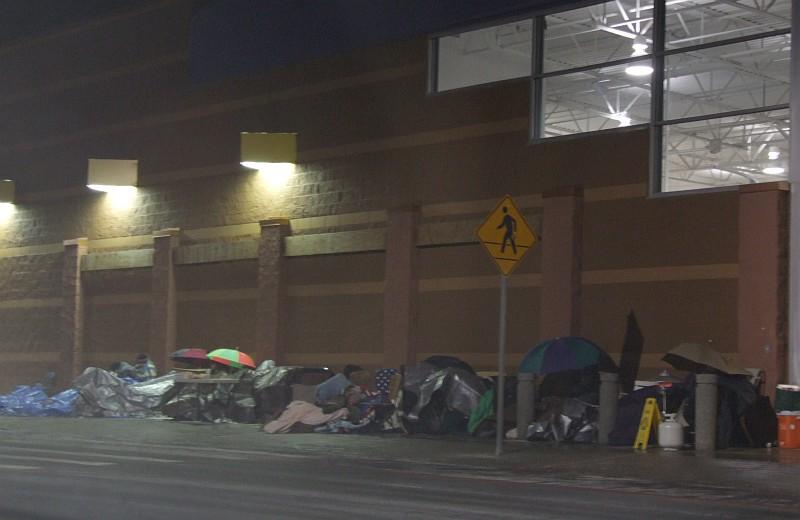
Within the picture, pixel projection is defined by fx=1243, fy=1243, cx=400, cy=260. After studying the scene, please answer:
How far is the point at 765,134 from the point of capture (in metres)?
21.6

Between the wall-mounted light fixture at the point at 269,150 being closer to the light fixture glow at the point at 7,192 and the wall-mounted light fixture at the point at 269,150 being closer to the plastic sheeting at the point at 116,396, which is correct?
the plastic sheeting at the point at 116,396

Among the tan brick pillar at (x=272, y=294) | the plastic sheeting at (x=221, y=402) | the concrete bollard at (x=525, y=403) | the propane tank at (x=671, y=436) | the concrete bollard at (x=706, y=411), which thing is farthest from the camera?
the tan brick pillar at (x=272, y=294)

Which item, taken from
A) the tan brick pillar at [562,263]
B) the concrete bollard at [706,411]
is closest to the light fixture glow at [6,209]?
the tan brick pillar at [562,263]

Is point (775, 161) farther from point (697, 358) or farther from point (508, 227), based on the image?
point (508, 227)

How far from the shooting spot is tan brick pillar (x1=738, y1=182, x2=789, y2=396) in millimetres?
20547

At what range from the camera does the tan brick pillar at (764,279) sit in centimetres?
2055

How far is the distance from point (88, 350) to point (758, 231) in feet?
66.0

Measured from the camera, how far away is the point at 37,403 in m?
30.2

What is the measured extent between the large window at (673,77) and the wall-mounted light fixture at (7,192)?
18.1 metres

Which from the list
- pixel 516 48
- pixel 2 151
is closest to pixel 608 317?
pixel 516 48

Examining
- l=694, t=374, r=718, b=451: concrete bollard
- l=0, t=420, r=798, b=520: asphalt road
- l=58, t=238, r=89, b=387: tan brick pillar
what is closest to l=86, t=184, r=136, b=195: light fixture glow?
l=58, t=238, r=89, b=387: tan brick pillar

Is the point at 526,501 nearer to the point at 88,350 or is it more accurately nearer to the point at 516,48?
the point at 516,48

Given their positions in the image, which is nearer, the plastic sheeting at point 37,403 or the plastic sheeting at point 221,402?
the plastic sheeting at point 221,402

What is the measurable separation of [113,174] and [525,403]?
16.7 meters
